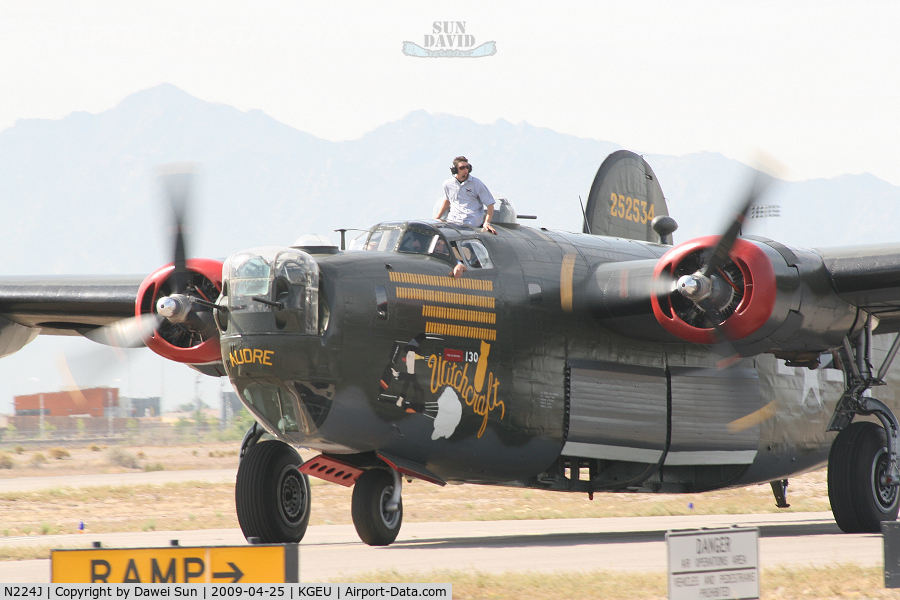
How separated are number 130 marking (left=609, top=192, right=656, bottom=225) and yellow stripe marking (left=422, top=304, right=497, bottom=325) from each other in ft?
24.6

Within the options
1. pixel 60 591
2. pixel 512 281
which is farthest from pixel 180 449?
pixel 60 591

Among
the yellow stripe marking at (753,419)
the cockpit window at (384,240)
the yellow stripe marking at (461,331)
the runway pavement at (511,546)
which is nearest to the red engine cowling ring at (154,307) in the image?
the cockpit window at (384,240)

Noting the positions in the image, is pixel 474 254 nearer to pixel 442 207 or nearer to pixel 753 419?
pixel 442 207

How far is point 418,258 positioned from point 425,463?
9.25 ft

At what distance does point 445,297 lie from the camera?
A: 14477mm

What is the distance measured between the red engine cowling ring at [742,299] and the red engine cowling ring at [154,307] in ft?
21.2

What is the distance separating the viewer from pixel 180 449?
7881 centimetres

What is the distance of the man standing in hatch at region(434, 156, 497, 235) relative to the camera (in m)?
16.5

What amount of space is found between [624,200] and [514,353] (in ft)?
25.7

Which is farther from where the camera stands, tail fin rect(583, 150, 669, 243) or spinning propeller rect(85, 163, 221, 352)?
tail fin rect(583, 150, 669, 243)

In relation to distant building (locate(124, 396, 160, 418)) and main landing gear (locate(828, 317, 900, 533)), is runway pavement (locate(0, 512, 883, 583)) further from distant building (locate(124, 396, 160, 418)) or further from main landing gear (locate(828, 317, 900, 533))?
distant building (locate(124, 396, 160, 418))

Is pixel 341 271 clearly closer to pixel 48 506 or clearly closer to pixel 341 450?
pixel 341 450

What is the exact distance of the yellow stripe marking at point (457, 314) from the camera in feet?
46.8

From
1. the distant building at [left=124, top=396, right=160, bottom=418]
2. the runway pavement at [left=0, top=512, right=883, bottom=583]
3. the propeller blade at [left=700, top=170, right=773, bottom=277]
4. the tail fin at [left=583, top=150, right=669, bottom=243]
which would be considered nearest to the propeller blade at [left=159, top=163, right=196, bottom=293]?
the runway pavement at [left=0, top=512, right=883, bottom=583]
